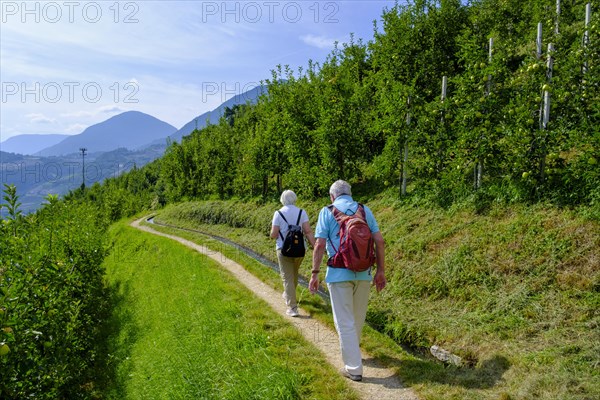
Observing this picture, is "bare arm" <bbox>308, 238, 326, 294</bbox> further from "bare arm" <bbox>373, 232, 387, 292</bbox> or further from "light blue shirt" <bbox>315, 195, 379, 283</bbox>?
"bare arm" <bbox>373, 232, 387, 292</bbox>

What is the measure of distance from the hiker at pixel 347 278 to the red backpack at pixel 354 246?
0.01 m

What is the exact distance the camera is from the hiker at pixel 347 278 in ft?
18.4

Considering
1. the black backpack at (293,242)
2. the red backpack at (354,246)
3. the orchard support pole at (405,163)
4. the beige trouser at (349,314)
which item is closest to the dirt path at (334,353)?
the beige trouser at (349,314)

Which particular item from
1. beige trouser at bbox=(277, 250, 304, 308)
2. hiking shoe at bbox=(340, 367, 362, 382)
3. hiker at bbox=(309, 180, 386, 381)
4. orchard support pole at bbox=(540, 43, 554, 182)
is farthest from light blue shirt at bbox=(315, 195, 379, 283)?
orchard support pole at bbox=(540, 43, 554, 182)

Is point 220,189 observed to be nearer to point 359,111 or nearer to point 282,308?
point 359,111

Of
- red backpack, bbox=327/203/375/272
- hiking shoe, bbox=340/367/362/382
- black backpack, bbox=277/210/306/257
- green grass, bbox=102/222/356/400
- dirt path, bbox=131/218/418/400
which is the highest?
red backpack, bbox=327/203/375/272

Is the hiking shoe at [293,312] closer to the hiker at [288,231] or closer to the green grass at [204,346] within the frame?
the green grass at [204,346]

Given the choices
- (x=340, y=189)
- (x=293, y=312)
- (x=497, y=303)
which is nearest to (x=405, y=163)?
(x=497, y=303)

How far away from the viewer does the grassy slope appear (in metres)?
5.52

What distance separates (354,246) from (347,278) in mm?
465

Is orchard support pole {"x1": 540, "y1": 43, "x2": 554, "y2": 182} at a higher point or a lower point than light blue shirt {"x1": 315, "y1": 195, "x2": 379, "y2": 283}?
higher

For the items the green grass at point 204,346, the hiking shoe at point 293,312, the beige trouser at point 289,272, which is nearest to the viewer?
the green grass at point 204,346

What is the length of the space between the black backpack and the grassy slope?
5.40 ft

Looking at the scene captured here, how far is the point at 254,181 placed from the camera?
1067 inches
